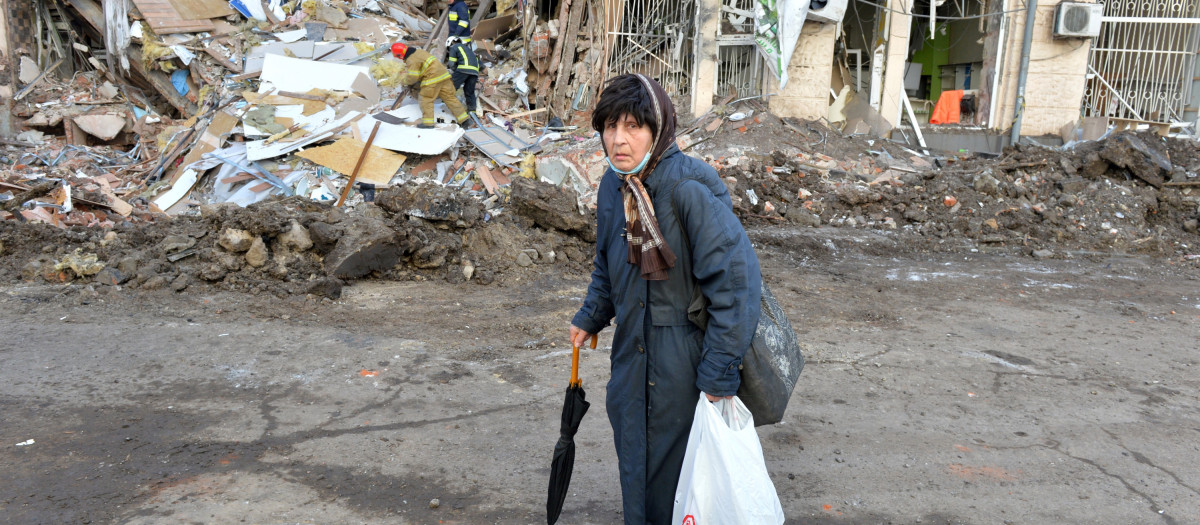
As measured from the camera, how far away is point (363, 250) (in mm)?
6184

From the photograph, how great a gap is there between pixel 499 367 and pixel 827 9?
9.23 m

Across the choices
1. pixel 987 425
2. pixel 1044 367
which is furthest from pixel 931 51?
pixel 987 425

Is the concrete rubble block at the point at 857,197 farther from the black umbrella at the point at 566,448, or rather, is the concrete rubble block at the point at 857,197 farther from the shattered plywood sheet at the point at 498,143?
the black umbrella at the point at 566,448

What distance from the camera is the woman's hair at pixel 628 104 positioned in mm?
2164

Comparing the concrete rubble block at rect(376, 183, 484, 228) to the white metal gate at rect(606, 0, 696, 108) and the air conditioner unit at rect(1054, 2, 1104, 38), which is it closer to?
the white metal gate at rect(606, 0, 696, 108)

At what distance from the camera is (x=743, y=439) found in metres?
2.12

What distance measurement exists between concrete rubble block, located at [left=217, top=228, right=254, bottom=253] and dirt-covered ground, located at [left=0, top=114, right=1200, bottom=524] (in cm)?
2

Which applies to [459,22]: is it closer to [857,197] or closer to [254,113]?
[254,113]

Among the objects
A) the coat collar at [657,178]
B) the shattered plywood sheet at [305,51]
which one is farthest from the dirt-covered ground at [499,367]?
the shattered plywood sheet at [305,51]

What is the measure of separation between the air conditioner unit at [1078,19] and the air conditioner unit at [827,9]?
3510 millimetres

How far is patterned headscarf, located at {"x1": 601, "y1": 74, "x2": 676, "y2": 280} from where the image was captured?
2170mm

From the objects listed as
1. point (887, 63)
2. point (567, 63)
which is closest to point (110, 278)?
point (567, 63)

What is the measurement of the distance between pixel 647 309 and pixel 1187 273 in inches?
313

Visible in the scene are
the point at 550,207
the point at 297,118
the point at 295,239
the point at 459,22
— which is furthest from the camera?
the point at 459,22
